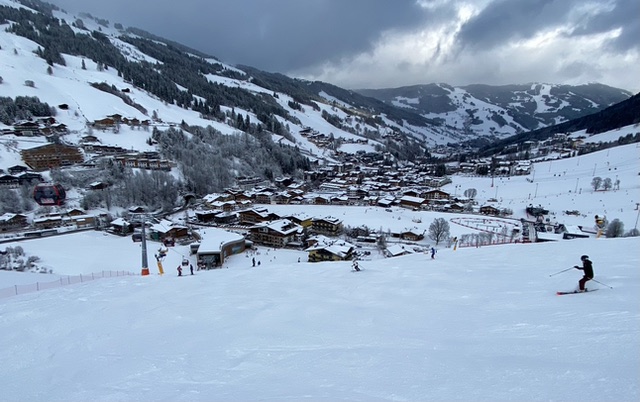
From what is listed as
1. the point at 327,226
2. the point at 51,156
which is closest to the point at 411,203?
the point at 327,226

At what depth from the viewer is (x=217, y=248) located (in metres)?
25.9

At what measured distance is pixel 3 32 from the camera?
283ft

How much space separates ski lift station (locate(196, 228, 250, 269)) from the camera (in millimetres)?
25219

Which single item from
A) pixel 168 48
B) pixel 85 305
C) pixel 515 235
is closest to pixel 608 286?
pixel 85 305

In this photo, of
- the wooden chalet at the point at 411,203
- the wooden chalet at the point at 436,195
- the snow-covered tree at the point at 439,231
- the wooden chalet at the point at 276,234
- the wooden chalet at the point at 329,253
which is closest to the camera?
the wooden chalet at the point at 329,253

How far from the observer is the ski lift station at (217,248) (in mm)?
25219

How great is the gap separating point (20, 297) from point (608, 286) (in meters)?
13.6

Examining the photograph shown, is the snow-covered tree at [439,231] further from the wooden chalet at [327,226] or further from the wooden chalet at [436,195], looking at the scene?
the wooden chalet at [436,195]

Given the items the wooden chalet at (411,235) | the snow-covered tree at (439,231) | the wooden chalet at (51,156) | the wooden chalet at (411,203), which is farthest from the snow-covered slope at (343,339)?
the wooden chalet at (51,156)

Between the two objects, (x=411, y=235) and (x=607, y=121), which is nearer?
(x=411, y=235)

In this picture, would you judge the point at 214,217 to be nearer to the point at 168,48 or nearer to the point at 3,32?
the point at 3,32

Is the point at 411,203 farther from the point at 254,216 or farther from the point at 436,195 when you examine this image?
the point at 254,216

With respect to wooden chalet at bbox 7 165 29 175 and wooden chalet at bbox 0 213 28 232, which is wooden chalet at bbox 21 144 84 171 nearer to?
wooden chalet at bbox 7 165 29 175

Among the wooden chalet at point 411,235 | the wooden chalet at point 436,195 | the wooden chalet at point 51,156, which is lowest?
the wooden chalet at point 411,235
